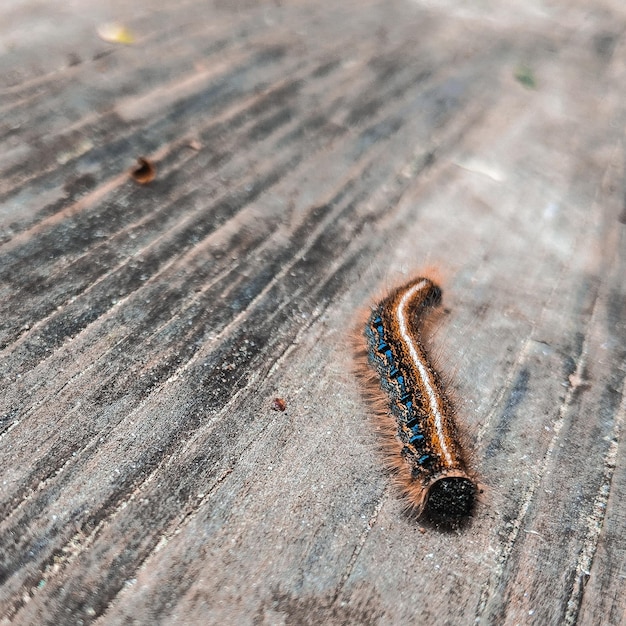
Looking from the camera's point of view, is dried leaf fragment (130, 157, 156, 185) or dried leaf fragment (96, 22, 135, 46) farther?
dried leaf fragment (96, 22, 135, 46)

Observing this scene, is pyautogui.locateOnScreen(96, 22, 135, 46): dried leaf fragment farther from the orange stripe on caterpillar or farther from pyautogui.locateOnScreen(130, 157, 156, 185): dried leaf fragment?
the orange stripe on caterpillar

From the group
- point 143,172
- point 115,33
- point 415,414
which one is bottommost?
point 415,414

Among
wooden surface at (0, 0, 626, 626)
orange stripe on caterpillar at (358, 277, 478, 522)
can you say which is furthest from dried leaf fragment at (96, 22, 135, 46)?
orange stripe on caterpillar at (358, 277, 478, 522)

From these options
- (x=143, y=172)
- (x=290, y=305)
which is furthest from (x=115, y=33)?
(x=290, y=305)

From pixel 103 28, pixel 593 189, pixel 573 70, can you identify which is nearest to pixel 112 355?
pixel 103 28

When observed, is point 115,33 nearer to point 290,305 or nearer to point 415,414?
point 290,305

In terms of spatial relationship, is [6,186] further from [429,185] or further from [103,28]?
[429,185]

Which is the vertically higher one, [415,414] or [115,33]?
[115,33]
